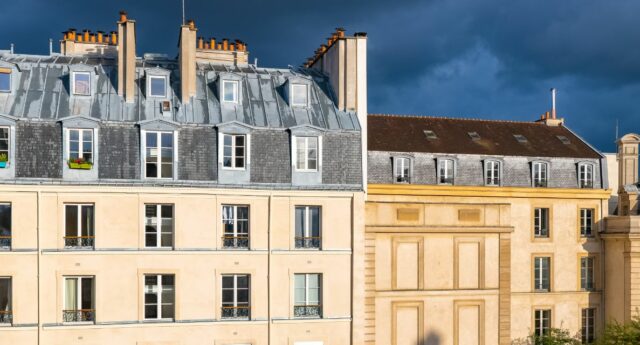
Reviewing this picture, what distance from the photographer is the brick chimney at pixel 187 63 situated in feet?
97.2

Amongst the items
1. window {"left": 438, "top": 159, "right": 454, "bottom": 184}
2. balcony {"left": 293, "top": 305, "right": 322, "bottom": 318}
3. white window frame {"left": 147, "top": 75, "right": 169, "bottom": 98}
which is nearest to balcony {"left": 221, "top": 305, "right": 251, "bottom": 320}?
balcony {"left": 293, "top": 305, "right": 322, "bottom": 318}

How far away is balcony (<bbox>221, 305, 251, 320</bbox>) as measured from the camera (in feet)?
93.9

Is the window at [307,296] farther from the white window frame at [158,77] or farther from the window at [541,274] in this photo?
the window at [541,274]

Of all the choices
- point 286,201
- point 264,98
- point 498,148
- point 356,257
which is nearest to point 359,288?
point 356,257

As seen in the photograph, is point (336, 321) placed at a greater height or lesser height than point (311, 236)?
lesser

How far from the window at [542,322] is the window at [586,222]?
4634 millimetres

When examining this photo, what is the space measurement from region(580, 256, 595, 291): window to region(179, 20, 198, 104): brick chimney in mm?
22383

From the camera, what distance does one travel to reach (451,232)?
1284 inches

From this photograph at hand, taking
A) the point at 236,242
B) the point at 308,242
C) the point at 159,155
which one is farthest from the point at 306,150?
the point at 159,155

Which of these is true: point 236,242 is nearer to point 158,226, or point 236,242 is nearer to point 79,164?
point 158,226

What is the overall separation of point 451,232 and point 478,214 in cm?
170

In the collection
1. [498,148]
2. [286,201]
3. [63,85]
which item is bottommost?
[286,201]

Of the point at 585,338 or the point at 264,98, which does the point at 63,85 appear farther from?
the point at 585,338

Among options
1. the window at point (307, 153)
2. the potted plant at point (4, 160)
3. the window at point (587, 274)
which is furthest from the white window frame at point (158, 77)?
the window at point (587, 274)
